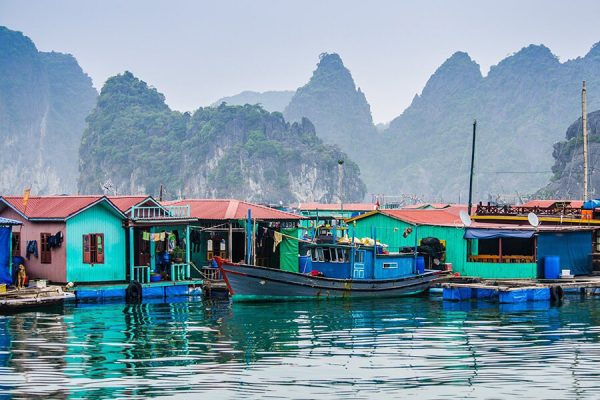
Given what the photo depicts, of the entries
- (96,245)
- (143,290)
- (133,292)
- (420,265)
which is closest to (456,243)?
(420,265)

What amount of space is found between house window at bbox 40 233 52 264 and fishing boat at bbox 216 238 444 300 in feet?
18.4

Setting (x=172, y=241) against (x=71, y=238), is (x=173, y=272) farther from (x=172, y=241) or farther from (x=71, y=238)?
(x=71, y=238)

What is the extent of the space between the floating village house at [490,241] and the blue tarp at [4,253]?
12.9 meters

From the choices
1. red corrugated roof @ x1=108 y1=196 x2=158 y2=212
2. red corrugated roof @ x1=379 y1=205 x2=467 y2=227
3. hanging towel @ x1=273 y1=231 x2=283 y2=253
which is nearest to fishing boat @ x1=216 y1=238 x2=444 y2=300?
hanging towel @ x1=273 y1=231 x2=283 y2=253

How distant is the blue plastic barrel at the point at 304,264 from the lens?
35938 millimetres

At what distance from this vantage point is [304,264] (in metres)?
36.2

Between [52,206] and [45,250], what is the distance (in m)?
1.84

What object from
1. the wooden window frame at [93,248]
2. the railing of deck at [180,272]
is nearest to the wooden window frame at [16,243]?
the wooden window frame at [93,248]

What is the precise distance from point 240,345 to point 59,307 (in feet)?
26.4

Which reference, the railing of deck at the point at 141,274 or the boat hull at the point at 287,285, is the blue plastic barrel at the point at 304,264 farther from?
the railing of deck at the point at 141,274

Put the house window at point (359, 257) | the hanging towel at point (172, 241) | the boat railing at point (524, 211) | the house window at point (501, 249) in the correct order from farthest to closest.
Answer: the boat railing at point (524, 211) < the house window at point (501, 249) < the hanging towel at point (172, 241) < the house window at point (359, 257)

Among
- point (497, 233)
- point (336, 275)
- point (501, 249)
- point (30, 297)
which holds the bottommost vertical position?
point (30, 297)

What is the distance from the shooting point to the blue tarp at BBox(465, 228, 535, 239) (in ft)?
121

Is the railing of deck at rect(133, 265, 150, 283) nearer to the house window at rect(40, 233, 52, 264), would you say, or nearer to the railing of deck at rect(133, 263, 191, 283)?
Answer: the railing of deck at rect(133, 263, 191, 283)
